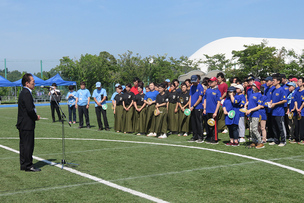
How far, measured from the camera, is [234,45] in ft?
381

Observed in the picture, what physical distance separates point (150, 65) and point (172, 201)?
52734 mm

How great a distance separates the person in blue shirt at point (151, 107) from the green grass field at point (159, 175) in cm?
233

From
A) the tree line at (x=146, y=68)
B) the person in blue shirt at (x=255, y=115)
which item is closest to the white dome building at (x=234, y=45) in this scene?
the tree line at (x=146, y=68)

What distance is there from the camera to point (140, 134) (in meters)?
12.9

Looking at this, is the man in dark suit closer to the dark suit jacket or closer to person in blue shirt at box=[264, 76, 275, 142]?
the dark suit jacket

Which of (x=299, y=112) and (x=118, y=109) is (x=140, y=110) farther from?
(x=299, y=112)

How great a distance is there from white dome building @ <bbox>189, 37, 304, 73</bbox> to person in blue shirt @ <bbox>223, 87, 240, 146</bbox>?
324 ft

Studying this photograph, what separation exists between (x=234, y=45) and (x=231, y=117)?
4397 inches

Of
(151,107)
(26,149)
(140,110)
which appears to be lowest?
(26,149)

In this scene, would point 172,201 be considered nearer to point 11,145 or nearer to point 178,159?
point 178,159

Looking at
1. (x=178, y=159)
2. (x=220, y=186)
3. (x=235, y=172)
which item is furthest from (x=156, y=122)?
(x=220, y=186)

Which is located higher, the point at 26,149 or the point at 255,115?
the point at 255,115

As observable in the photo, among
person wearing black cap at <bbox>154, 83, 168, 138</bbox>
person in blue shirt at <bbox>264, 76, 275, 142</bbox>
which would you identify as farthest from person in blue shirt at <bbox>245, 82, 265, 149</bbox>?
person wearing black cap at <bbox>154, 83, 168, 138</bbox>

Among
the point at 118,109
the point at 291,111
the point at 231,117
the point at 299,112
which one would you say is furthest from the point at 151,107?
the point at 299,112
